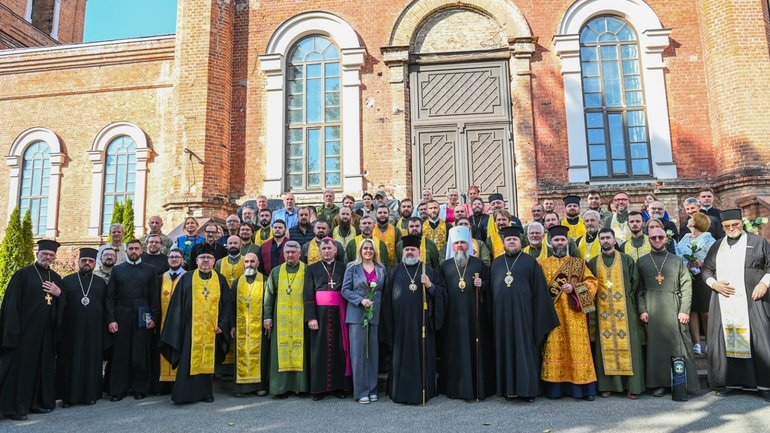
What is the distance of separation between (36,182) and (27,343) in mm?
10746

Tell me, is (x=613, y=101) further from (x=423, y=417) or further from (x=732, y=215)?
(x=423, y=417)

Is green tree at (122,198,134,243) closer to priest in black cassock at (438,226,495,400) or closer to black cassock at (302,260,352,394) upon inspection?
black cassock at (302,260,352,394)

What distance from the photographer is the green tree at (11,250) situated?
14.0m

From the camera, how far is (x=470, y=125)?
11.9m

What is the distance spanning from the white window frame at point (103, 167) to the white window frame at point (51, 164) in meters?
0.88

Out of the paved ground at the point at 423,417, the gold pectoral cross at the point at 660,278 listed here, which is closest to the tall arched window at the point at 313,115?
the paved ground at the point at 423,417

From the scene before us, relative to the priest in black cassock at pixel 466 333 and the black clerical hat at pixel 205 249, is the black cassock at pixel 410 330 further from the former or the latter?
the black clerical hat at pixel 205 249

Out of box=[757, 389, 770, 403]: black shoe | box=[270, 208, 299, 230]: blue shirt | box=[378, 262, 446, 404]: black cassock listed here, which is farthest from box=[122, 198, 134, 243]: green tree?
box=[757, 389, 770, 403]: black shoe

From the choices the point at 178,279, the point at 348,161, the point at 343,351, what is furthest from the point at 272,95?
the point at 343,351

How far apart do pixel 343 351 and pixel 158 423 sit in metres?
1.97

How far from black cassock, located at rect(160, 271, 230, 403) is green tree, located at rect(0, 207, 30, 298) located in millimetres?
9433

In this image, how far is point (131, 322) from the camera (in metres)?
6.89

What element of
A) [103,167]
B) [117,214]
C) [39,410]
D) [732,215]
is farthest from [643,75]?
[103,167]

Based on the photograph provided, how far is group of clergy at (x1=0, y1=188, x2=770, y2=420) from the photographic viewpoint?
20.1ft
